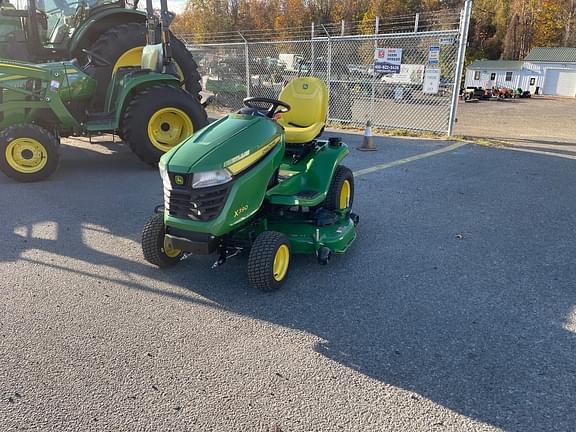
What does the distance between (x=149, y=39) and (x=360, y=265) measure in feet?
18.3

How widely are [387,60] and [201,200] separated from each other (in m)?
8.46

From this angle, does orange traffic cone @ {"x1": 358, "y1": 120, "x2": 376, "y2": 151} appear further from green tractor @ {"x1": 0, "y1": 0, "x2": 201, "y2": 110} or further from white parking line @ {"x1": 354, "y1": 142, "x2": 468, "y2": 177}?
green tractor @ {"x1": 0, "y1": 0, "x2": 201, "y2": 110}

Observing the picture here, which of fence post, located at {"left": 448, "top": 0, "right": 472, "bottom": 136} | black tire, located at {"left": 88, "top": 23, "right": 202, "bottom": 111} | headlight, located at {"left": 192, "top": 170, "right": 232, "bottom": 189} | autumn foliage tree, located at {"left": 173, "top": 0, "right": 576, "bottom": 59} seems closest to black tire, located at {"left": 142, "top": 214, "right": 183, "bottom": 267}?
headlight, located at {"left": 192, "top": 170, "right": 232, "bottom": 189}

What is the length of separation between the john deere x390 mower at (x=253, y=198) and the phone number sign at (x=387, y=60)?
6664 millimetres

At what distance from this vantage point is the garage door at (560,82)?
1629 inches

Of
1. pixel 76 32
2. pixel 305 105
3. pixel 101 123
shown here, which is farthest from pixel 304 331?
pixel 76 32

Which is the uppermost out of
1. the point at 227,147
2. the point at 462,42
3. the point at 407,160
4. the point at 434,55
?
the point at 462,42

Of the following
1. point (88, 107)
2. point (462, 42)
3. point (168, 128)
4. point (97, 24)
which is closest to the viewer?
point (168, 128)

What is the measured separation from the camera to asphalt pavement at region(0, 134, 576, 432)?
2.37m

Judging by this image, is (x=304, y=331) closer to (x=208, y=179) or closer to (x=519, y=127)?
(x=208, y=179)

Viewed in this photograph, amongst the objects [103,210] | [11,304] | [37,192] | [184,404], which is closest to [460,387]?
[184,404]

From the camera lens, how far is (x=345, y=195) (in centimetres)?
489

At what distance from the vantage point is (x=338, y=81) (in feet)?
38.4

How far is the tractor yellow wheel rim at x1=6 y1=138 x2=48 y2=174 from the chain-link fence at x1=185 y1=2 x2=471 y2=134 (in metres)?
6.65
